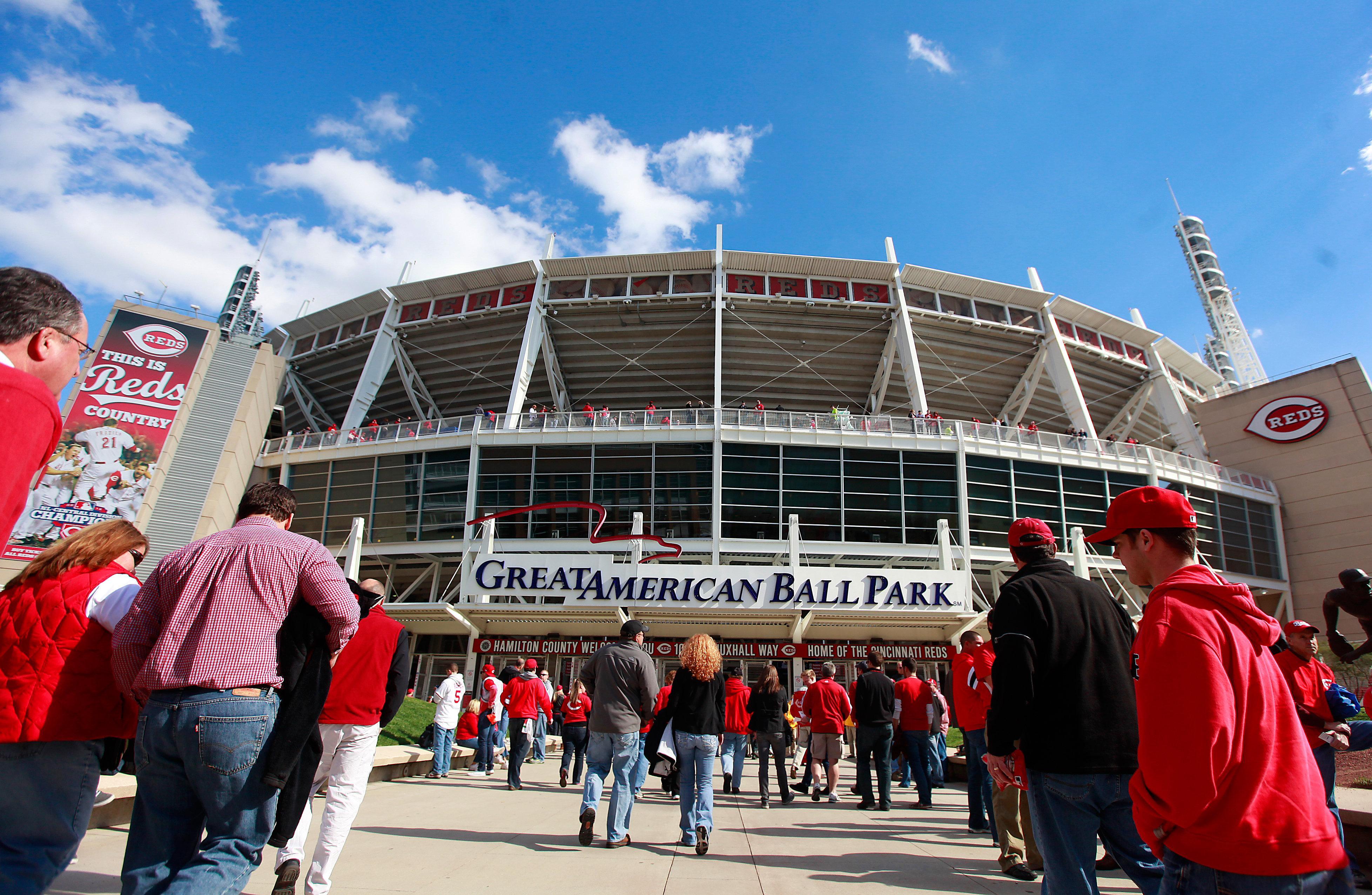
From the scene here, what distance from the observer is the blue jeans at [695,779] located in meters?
5.73

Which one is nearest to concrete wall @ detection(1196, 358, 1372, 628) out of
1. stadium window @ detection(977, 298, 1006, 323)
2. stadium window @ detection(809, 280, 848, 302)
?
stadium window @ detection(977, 298, 1006, 323)

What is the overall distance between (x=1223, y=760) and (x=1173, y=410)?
40.2 metres

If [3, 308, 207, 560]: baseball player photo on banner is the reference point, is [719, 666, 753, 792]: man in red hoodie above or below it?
below

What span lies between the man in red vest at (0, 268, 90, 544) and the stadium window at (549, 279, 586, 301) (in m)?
31.7

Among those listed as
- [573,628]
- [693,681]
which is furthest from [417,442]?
[693,681]

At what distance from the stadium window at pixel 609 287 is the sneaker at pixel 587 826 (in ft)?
95.5

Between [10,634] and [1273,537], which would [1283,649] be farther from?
[1273,537]

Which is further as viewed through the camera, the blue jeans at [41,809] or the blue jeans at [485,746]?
the blue jeans at [485,746]

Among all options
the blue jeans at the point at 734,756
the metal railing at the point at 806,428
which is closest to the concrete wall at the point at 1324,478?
the metal railing at the point at 806,428

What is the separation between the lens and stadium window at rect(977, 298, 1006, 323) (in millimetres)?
33562

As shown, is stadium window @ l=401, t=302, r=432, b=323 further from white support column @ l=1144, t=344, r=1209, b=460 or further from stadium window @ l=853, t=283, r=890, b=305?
white support column @ l=1144, t=344, r=1209, b=460

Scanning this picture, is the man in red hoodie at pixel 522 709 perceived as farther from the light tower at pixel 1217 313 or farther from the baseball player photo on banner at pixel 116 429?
the light tower at pixel 1217 313

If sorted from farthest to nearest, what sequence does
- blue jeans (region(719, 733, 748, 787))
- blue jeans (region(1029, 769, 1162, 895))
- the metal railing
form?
the metal railing
blue jeans (region(719, 733, 748, 787))
blue jeans (region(1029, 769, 1162, 895))

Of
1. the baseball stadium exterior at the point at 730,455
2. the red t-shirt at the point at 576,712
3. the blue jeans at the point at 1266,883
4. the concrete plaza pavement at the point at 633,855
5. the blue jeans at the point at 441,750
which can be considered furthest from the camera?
the baseball stadium exterior at the point at 730,455
